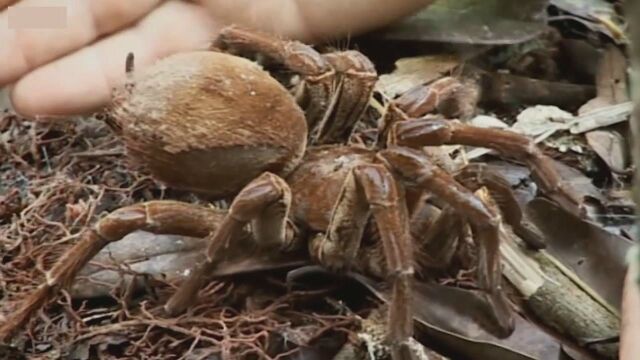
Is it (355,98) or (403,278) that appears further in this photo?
(355,98)

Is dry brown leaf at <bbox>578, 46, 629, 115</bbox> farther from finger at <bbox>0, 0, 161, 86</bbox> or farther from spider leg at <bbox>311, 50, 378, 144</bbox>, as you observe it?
finger at <bbox>0, 0, 161, 86</bbox>

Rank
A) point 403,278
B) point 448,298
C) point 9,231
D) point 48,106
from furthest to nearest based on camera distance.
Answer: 1. point 48,106
2. point 9,231
3. point 448,298
4. point 403,278

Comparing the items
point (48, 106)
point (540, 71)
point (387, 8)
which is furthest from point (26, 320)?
point (540, 71)

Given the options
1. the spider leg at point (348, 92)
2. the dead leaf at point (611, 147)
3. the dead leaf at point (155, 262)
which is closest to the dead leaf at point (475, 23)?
the dead leaf at point (611, 147)

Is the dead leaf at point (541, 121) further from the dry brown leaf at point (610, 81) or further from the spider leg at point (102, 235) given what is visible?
the spider leg at point (102, 235)

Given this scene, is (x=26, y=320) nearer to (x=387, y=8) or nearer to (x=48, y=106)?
(x=48, y=106)

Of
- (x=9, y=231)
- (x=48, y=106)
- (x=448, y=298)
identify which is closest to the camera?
(x=448, y=298)

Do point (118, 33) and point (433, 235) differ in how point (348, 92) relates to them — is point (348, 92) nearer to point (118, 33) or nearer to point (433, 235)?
point (433, 235)

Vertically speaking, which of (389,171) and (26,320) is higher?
(389,171)
